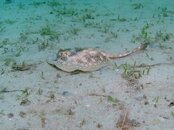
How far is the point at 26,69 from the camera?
639 centimetres

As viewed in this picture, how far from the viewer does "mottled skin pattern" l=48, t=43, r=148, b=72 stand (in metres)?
5.97

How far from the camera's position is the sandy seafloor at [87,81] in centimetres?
464

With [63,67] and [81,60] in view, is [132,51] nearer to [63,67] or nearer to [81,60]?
[81,60]

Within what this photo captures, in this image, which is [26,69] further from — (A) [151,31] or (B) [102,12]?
(B) [102,12]

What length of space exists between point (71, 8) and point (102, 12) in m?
1.59

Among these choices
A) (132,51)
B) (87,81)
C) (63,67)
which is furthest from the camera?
(132,51)

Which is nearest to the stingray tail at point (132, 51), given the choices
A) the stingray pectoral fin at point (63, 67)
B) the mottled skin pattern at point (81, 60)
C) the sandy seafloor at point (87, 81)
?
the sandy seafloor at point (87, 81)

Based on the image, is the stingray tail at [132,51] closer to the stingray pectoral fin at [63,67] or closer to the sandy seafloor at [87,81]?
the sandy seafloor at [87,81]

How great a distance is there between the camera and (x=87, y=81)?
18.7 feet

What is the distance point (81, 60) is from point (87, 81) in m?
0.53

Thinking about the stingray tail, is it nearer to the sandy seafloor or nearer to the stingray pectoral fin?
the sandy seafloor

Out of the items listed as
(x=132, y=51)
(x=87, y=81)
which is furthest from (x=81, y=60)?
(x=132, y=51)

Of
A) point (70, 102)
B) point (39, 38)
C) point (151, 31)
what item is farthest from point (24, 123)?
point (151, 31)

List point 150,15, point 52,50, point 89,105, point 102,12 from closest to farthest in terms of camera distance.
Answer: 1. point 89,105
2. point 52,50
3. point 150,15
4. point 102,12
